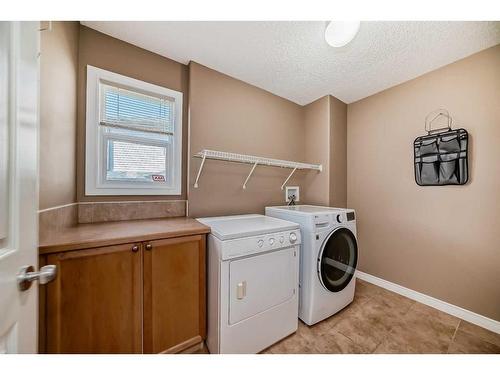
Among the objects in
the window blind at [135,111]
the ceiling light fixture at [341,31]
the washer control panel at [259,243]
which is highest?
the ceiling light fixture at [341,31]

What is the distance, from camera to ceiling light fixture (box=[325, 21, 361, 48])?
1.26 m

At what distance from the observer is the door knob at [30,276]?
1.74ft

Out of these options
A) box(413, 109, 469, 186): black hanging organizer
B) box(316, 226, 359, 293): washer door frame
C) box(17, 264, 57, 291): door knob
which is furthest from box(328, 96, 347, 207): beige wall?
box(17, 264, 57, 291): door knob

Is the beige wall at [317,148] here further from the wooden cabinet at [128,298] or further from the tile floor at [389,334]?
the wooden cabinet at [128,298]

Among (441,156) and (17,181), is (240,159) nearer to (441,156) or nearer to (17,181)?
(17,181)

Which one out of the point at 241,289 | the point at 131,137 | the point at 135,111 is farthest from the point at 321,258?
the point at 135,111

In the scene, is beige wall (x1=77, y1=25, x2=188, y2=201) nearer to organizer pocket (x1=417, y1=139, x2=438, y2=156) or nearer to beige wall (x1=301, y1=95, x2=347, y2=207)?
beige wall (x1=301, y1=95, x2=347, y2=207)

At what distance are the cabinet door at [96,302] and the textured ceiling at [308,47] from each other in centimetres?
168

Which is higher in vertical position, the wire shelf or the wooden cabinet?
the wire shelf

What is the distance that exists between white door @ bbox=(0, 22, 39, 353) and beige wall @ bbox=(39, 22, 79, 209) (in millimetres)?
557

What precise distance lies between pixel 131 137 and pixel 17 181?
1.26m

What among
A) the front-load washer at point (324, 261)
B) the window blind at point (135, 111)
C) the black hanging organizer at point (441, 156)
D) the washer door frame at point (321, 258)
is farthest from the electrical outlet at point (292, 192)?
the window blind at point (135, 111)

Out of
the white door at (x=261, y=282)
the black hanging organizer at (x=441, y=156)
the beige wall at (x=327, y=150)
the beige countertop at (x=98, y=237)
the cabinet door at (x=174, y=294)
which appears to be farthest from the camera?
the beige wall at (x=327, y=150)

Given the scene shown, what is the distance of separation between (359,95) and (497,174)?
5.04 ft
